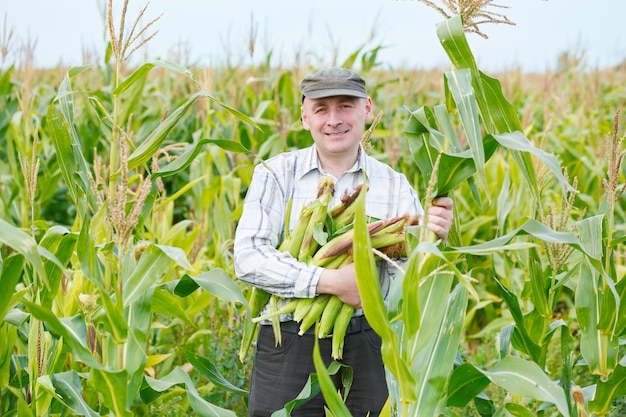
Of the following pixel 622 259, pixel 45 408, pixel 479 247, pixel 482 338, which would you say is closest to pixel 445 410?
pixel 479 247

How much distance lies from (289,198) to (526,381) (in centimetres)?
114

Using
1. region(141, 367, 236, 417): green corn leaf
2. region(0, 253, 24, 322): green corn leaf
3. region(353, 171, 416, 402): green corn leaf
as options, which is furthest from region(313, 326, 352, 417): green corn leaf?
region(0, 253, 24, 322): green corn leaf

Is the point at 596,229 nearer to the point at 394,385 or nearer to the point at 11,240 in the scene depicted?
the point at 394,385

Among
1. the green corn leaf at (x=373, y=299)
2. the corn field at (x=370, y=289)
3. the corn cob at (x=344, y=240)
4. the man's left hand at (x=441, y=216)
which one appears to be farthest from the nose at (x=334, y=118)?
the green corn leaf at (x=373, y=299)

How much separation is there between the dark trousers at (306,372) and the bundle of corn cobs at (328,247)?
9cm

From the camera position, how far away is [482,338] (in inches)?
191

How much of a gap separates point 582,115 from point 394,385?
5644mm

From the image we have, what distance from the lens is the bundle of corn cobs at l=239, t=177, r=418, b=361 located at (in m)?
2.41

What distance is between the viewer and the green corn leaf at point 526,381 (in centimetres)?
186

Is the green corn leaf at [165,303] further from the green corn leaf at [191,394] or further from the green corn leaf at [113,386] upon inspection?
the green corn leaf at [113,386]

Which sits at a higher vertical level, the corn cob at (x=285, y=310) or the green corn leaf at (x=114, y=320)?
the green corn leaf at (x=114, y=320)

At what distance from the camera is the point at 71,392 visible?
220cm

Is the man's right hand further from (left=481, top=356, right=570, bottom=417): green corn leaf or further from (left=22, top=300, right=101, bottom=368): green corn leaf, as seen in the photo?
(left=22, top=300, right=101, bottom=368): green corn leaf

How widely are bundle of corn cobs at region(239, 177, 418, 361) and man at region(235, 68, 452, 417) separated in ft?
0.23
